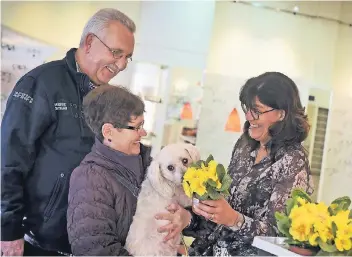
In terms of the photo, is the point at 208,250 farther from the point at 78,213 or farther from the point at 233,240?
the point at 78,213

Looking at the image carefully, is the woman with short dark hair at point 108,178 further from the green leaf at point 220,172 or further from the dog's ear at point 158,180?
the green leaf at point 220,172

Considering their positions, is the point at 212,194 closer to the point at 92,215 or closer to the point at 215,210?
the point at 215,210

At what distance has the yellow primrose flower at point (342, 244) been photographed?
90 cm

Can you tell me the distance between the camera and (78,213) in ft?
3.55

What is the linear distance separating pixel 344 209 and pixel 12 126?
3.00ft

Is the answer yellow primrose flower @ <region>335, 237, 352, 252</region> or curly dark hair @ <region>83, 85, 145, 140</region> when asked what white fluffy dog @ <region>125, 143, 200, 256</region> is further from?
yellow primrose flower @ <region>335, 237, 352, 252</region>

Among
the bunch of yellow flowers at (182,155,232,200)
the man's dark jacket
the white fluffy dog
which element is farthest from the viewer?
the man's dark jacket

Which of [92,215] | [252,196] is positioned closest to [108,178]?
[92,215]

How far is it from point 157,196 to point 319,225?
1.50ft

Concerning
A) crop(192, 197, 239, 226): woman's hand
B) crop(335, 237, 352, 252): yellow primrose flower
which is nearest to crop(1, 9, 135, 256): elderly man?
crop(192, 197, 239, 226): woman's hand

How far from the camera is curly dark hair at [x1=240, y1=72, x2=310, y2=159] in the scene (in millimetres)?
1273

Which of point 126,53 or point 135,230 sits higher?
point 126,53

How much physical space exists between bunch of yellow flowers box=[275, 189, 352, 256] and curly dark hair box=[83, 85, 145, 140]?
46cm

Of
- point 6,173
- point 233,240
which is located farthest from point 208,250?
point 6,173
